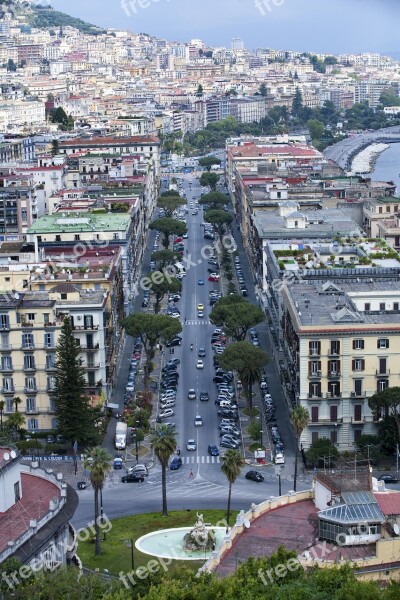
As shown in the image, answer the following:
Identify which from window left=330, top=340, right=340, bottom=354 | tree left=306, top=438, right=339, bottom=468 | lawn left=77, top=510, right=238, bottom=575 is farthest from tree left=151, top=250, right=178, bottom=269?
lawn left=77, top=510, right=238, bottom=575

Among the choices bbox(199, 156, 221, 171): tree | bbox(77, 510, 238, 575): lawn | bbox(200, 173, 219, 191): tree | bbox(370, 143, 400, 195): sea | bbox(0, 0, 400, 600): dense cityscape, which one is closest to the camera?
bbox(0, 0, 400, 600): dense cityscape

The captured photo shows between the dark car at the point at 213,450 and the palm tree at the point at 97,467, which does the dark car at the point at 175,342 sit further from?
the palm tree at the point at 97,467

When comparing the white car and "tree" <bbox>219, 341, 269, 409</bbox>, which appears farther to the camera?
"tree" <bbox>219, 341, 269, 409</bbox>

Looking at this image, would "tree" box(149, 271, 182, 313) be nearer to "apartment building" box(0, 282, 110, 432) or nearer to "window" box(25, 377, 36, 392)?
"apartment building" box(0, 282, 110, 432)

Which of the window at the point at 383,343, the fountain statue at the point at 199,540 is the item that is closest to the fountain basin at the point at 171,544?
the fountain statue at the point at 199,540

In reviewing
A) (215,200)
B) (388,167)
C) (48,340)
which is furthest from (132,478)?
(388,167)

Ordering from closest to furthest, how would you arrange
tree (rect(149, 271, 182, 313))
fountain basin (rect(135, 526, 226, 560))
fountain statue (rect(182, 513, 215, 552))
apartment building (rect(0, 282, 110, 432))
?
fountain basin (rect(135, 526, 226, 560))
fountain statue (rect(182, 513, 215, 552))
apartment building (rect(0, 282, 110, 432))
tree (rect(149, 271, 182, 313))

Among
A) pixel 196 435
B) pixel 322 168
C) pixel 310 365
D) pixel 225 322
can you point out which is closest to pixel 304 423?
pixel 310 365

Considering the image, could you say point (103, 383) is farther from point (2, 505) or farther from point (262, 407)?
point (2, 505)
